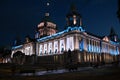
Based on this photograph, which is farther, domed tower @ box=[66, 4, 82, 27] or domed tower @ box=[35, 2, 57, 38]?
domed tower @ box=[35, 2, 57, 38]

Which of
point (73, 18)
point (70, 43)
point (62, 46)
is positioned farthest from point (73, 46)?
point (73, 18)

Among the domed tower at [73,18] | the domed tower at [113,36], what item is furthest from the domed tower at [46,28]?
the domed tower at [113,36]

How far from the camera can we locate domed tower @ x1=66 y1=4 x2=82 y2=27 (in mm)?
80512

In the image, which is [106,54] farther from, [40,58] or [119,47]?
[40,58]

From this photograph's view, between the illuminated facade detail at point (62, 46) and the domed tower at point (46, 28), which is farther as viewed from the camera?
the domed tower at point (46, 28)

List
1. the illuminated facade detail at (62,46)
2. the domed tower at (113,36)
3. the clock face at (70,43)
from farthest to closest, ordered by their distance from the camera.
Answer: the domed tower at (113,36), the illuminated facade detail at (62,46), the clock face at (70,43)

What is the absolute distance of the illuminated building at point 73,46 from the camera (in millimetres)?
73875

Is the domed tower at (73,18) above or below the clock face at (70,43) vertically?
above

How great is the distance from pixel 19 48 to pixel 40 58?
122 feet

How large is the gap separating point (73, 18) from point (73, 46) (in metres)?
15.8

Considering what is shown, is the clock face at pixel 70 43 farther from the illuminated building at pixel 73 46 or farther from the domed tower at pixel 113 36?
the domed tower at pixel 113 36

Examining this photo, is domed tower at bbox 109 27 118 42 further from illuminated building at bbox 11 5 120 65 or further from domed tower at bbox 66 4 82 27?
domed tower at bbox 66 4 82 27

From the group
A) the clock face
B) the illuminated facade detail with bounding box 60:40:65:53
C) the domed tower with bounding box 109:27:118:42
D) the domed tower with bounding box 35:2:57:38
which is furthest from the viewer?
the domed tower with bounding box 109:27:118:42

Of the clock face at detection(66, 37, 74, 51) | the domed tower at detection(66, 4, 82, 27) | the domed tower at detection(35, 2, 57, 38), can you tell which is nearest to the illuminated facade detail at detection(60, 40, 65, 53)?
the clock face at detection(66, 37, 74, 51)
